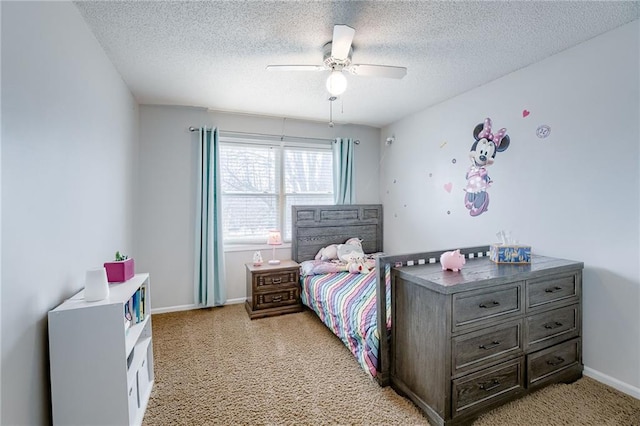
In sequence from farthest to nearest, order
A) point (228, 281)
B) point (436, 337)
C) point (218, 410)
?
point (228, 281) < point (218, 410) < point (436, 337)

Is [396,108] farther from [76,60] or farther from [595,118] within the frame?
[76,60]

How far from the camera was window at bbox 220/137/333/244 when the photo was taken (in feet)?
13.0

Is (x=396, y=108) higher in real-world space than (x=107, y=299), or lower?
higher

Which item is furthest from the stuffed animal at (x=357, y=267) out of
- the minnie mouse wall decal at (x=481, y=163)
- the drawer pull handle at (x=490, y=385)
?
the drawer pull handle at (x=490, y=385)

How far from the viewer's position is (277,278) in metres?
3.58

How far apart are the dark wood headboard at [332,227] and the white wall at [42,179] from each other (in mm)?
2313

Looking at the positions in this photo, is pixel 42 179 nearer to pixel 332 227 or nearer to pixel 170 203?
pixel 170 203

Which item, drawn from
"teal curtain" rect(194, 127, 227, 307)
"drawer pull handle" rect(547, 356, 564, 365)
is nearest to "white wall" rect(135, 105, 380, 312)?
"teal curtain" rect(194, 127, 227, 307)

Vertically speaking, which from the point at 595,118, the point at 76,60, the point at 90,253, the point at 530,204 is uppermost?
the point at 76,60

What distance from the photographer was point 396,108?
Result: 148 inches

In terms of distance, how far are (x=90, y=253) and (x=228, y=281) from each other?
6.58 ft

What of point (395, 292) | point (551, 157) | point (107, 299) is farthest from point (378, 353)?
point (551, 157)

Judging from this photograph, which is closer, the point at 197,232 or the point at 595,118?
the point at 595,118

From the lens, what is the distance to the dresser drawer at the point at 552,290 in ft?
6.49
